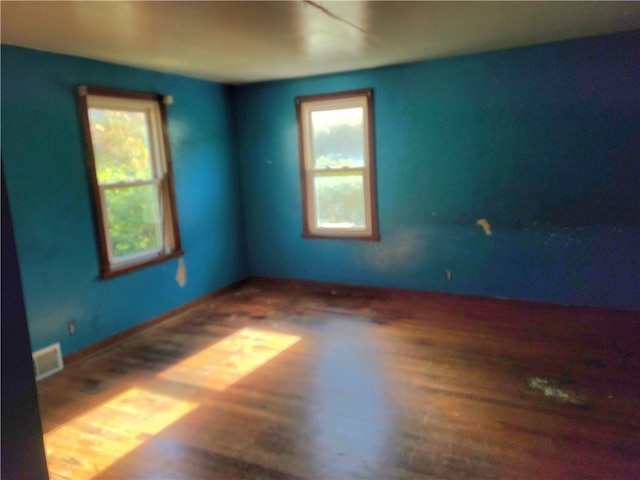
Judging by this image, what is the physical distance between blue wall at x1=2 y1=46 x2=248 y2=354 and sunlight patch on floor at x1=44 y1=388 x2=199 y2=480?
0.91m

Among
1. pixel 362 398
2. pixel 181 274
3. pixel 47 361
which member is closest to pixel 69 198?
pixel 47 361

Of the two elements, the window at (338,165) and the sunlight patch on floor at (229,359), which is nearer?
the sunlight patch on floor at (229,359)

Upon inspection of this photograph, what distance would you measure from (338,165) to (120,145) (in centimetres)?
213

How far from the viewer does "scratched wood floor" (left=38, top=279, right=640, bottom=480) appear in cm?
227

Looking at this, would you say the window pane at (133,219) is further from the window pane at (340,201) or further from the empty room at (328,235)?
the window pane at (340,201)

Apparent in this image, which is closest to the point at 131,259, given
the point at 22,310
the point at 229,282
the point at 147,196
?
the point at 147,196

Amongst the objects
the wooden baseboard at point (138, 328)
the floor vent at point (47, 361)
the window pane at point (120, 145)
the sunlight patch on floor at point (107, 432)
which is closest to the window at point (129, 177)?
the window pane at point (120, 145)

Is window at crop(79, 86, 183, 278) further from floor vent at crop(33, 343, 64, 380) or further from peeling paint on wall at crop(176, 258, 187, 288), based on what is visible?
floor vent at crop(33, 343, 64, 380)

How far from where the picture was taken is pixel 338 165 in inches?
197

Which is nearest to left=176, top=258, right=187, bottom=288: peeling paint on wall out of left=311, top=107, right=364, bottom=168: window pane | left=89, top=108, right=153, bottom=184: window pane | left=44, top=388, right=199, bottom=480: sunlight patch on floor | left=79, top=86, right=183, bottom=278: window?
left=79, top=86, right=183, bottom=278: window

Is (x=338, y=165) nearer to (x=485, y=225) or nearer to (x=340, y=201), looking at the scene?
(x=340, y=201)

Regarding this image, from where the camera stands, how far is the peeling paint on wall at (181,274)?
4.60 m

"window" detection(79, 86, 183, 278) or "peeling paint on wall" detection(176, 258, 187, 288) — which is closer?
"window" detection(79, 86, 183, 278)

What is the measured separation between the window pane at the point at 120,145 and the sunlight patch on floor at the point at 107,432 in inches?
71.9
